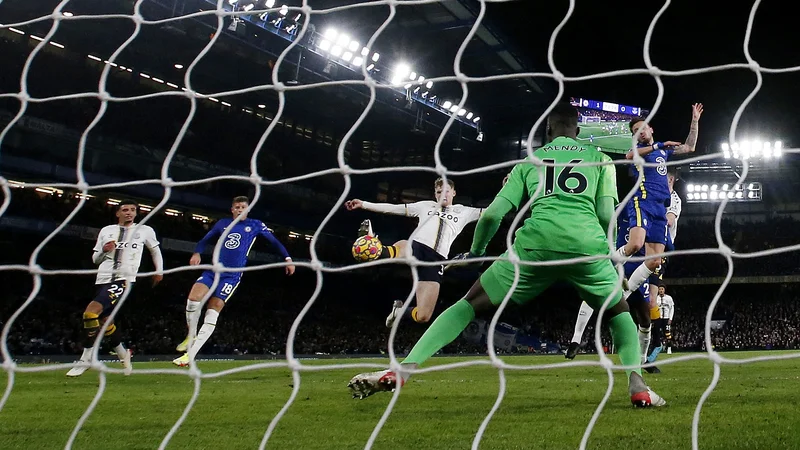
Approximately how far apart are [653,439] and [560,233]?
106cm

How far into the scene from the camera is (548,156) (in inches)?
134

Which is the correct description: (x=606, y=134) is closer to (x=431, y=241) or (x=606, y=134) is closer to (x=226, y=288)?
(x=431, y=241)

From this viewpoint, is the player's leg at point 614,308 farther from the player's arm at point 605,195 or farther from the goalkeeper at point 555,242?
the player's arm at point 605,195

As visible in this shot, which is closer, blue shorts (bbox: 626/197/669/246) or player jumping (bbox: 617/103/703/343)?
player jumping (bbox: 617/103/703/343)

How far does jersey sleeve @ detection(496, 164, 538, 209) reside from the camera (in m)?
3.43

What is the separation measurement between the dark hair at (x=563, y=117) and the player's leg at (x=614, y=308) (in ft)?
2.64

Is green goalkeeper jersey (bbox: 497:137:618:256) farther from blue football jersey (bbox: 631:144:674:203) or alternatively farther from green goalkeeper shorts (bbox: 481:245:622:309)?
blue football jersey (bbox: 631:144:674:203)

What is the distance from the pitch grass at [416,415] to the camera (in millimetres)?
2885

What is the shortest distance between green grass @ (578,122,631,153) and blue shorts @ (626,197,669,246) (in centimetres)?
1348

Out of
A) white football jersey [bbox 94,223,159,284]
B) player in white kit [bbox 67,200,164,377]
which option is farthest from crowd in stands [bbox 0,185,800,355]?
white football jersey [bbox 94,223,159,284]

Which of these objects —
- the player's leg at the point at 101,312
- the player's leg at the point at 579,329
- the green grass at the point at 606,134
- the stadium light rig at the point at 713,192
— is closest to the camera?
the player's leg at the point at 101,312

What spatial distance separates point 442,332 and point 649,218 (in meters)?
3.43

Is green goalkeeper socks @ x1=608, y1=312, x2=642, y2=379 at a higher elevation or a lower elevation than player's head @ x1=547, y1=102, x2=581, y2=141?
lower

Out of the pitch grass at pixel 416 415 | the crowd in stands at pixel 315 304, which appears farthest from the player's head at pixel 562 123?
the crowd in stands at pixel 315 304
